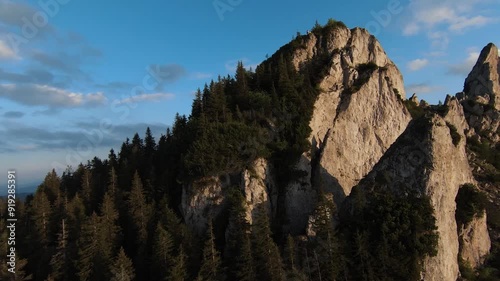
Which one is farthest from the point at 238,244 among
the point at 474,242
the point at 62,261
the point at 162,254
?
the point at 474,242

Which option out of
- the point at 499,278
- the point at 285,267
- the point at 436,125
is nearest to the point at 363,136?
the point at 436,125

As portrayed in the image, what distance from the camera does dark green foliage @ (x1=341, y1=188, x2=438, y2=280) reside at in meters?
47.1

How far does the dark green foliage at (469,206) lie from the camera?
2370 inches

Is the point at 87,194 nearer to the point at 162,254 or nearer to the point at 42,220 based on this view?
the point at 42,220

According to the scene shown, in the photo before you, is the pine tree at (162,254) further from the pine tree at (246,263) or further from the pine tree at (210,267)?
the pine tree at (246,263)

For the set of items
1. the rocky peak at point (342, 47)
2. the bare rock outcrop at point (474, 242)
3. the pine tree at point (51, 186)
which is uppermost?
the rocky peak at point (342, 47)

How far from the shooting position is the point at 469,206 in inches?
2384

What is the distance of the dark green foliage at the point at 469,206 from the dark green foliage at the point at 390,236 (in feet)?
45.5

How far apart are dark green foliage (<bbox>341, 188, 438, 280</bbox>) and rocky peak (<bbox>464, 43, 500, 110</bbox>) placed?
7359 centimetres

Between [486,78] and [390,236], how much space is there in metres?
88.6

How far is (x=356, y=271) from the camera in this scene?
47.8m

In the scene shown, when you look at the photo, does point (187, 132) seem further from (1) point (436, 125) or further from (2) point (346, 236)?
(1) point (436, 125)

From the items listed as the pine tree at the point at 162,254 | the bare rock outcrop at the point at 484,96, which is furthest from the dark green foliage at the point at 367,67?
the pine tree at the point at 162,254

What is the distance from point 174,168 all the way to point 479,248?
53.4 m
